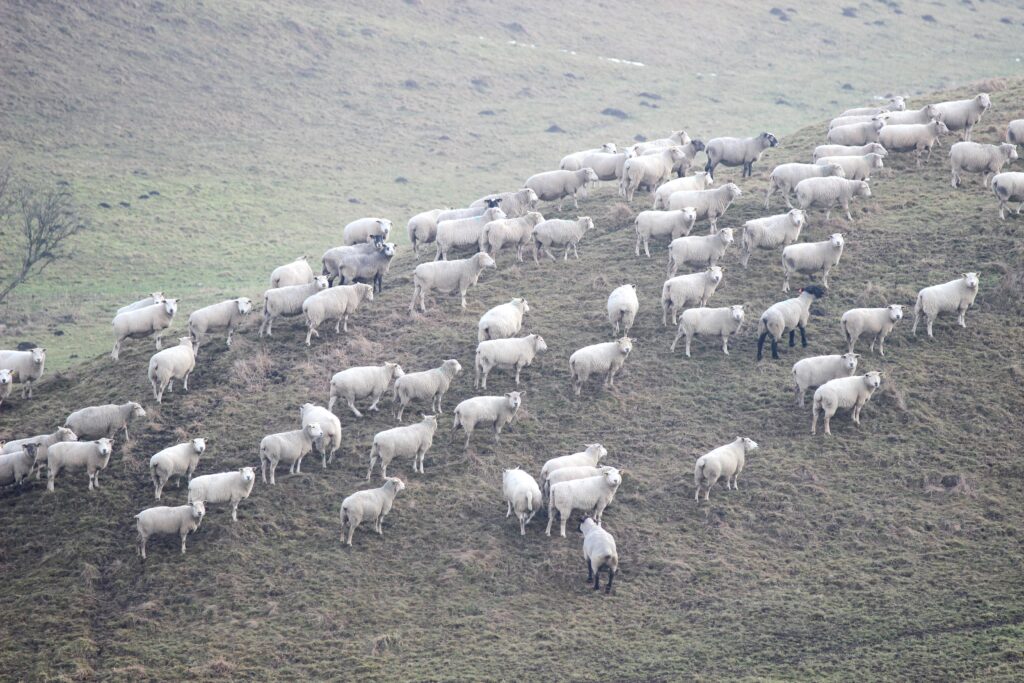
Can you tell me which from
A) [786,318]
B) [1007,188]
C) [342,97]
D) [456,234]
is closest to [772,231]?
[786,318]

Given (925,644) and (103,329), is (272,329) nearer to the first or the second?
(103,329)

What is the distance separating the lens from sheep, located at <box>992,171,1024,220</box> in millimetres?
27312

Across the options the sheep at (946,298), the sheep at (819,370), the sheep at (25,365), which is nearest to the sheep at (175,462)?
the sheep at (25,365)

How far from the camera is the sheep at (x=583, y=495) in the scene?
18516mm

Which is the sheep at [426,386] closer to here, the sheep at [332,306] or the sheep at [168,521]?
the sheep at [332,306]

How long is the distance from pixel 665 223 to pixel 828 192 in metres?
4.44

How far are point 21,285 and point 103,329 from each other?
21.2 ft

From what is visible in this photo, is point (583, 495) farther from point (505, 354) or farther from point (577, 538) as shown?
point (505, 354)

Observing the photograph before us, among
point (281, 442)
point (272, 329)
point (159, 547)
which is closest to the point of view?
point (159, 547)

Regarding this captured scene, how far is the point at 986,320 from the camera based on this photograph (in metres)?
24.1

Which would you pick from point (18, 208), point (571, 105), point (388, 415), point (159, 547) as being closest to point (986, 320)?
point (388, 415)

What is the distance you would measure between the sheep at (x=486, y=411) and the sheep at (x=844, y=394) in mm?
5921

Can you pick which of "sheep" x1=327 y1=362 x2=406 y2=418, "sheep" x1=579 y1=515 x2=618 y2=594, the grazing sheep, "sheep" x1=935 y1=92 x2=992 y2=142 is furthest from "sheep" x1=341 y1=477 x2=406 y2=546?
"sheep" x1=935 y1=92 x2=992 y2=142

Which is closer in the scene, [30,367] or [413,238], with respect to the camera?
[30,367]
